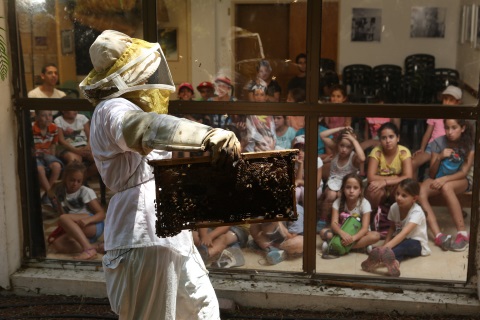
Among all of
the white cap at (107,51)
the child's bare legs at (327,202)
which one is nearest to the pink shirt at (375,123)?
the child's bare legs at (327,202)

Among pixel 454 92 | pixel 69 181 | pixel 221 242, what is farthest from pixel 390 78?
pixel 69 181

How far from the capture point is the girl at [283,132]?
5114mm

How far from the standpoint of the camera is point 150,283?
3.67 meters

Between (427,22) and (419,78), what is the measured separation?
0.38m

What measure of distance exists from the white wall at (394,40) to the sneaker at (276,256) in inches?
54.6

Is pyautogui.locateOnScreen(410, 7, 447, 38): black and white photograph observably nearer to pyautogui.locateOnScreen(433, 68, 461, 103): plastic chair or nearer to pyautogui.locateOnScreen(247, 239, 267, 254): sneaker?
pyautogui.locateOnScreen(433, 68, 461, 103): plastic chair

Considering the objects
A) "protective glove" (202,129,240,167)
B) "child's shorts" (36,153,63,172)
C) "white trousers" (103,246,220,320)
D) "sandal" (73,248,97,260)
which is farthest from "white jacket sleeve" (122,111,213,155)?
"sandal" (73,248,97,260)

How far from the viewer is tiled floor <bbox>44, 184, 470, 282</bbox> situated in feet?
16.6

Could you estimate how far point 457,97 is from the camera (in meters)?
4.93

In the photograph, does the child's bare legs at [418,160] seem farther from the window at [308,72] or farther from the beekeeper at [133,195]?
the beekeeper at [133,195]

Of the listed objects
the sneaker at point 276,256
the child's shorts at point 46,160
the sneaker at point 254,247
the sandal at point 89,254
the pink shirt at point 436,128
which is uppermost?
the pink shirt at point 436,128

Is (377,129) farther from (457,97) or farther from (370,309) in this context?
(370,309)

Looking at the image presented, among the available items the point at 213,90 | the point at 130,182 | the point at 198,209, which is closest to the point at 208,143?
the point at 198,209

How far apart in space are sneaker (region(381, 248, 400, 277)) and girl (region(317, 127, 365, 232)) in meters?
0.54
